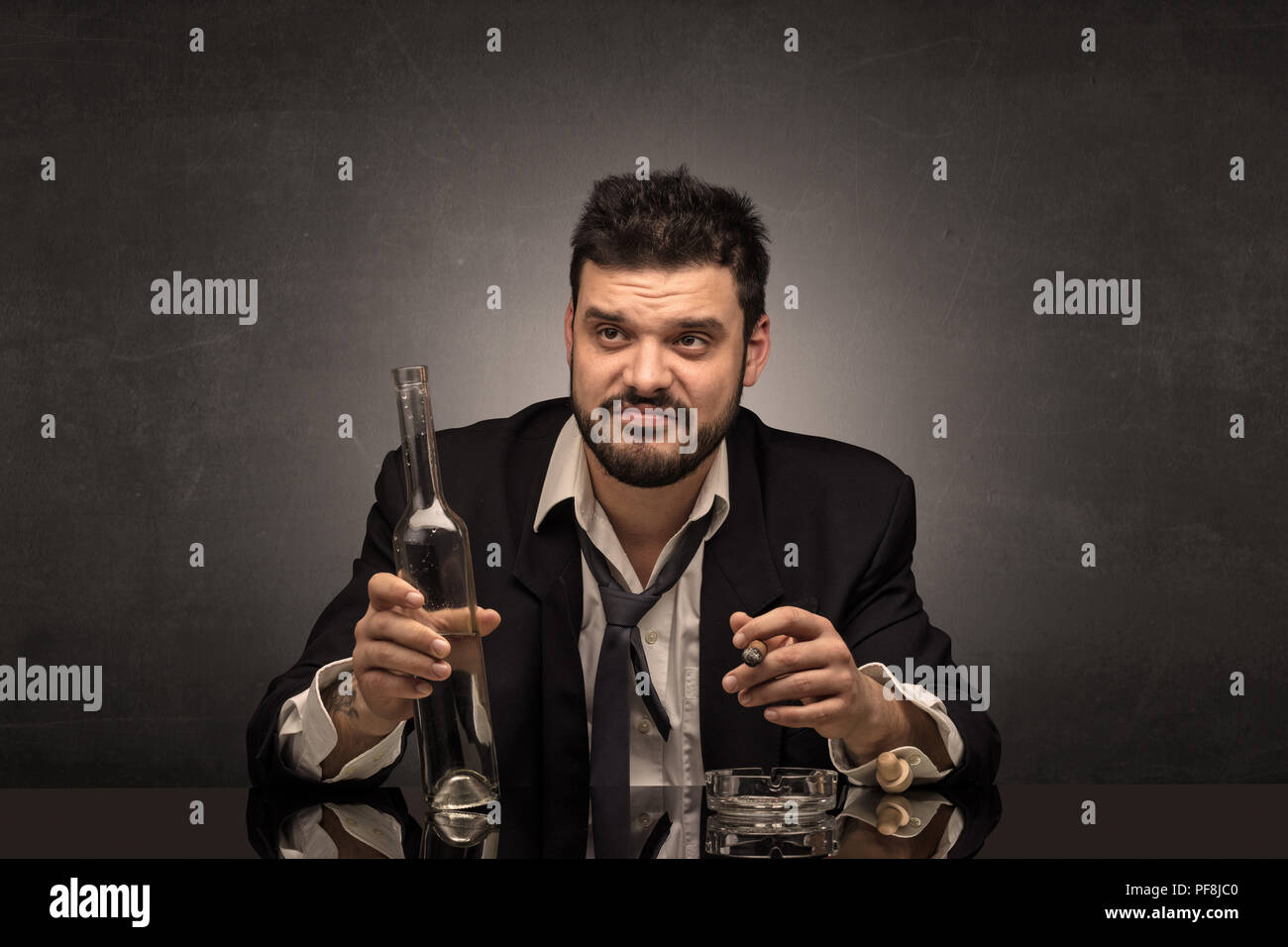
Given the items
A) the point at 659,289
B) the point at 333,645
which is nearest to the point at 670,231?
the point at 659,289

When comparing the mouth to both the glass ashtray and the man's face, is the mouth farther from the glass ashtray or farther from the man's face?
the glass ashtray

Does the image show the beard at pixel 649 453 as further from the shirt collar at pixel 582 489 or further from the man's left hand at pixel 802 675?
the man's left hand at pixel 802 675

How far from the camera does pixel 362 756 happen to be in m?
1.49

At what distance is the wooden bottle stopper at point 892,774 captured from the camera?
4.64 feet

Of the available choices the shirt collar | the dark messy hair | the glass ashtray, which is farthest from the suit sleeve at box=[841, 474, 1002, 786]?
the glass ashtray

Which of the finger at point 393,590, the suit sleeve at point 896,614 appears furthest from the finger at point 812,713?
the finger at point 393,590

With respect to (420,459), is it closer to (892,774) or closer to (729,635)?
(892,774)

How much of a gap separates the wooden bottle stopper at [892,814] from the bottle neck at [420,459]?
487mm

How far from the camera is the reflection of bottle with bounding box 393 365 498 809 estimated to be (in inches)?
47.0

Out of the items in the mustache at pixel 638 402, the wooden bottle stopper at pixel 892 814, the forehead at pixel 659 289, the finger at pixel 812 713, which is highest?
the forehead at pixel 659 289
